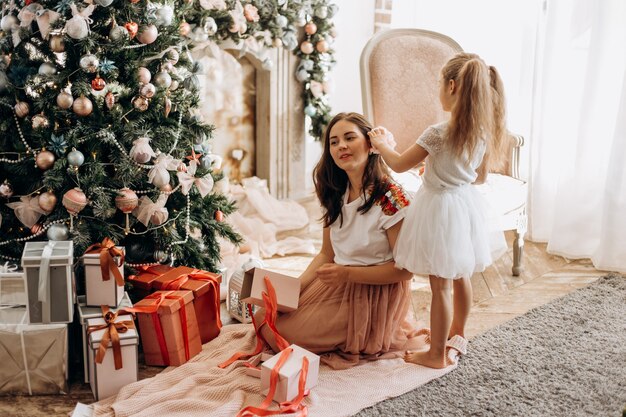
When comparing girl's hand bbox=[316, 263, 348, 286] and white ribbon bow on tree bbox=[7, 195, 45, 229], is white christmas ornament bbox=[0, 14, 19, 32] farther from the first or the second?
girl's hand bbox=[316, 263, 348, 286]

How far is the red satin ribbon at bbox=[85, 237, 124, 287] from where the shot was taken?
236 centimetres

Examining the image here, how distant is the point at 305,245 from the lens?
374 cm

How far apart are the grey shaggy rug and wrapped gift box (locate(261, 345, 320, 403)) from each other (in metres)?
0.21

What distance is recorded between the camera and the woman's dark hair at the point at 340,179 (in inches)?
94.7

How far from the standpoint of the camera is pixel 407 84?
3.51 metres

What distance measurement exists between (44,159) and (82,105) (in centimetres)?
22

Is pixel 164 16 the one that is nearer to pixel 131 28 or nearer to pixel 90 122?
pixel 131 28

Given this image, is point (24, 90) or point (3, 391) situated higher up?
point (24, 90)

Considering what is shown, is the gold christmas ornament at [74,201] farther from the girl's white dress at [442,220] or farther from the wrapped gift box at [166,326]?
the girl's white dress at [442,220]

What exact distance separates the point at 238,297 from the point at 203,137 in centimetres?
64

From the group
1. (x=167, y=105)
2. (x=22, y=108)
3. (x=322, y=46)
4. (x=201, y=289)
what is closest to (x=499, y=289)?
(x=201, y=289)

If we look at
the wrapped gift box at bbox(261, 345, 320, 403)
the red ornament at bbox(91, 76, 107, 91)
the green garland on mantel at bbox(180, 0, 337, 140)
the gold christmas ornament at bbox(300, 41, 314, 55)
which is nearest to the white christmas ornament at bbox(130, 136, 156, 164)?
the red ornament at bbox(91, 76, 107, 91)

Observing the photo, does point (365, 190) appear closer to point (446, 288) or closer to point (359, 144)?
point (359, 144)

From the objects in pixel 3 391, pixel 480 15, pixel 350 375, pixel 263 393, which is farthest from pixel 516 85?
pixel 3 391
